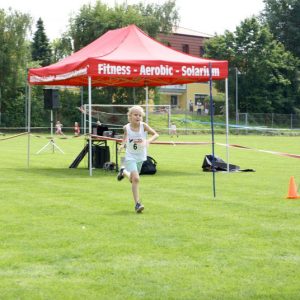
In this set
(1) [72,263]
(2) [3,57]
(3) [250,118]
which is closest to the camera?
(1) [72,263]

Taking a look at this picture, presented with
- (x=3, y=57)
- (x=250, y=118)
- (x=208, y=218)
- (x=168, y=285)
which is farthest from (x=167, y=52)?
(x=250, y=118)

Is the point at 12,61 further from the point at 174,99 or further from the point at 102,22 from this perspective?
the point at 174,99

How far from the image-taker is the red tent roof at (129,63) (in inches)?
729

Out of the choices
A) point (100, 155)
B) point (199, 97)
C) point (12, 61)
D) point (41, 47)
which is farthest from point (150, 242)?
point (199, 97)

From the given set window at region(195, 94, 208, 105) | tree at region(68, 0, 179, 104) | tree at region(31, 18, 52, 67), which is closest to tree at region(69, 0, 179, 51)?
tree at region(68, 0, 179, 104)

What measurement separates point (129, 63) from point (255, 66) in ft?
186

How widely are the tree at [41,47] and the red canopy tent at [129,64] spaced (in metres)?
61.5

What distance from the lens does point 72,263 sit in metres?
7.50

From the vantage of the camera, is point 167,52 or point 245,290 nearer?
point 245,290

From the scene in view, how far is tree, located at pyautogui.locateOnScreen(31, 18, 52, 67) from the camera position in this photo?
A: 8231 cm

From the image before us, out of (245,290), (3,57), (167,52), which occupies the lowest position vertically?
(245,290)

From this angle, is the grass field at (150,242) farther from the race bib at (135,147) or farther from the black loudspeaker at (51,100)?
the black loudspeaker at (51,100)

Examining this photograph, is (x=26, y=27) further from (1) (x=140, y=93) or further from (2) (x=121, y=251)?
(2) (x=121, y=251)

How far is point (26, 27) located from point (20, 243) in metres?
58.1
